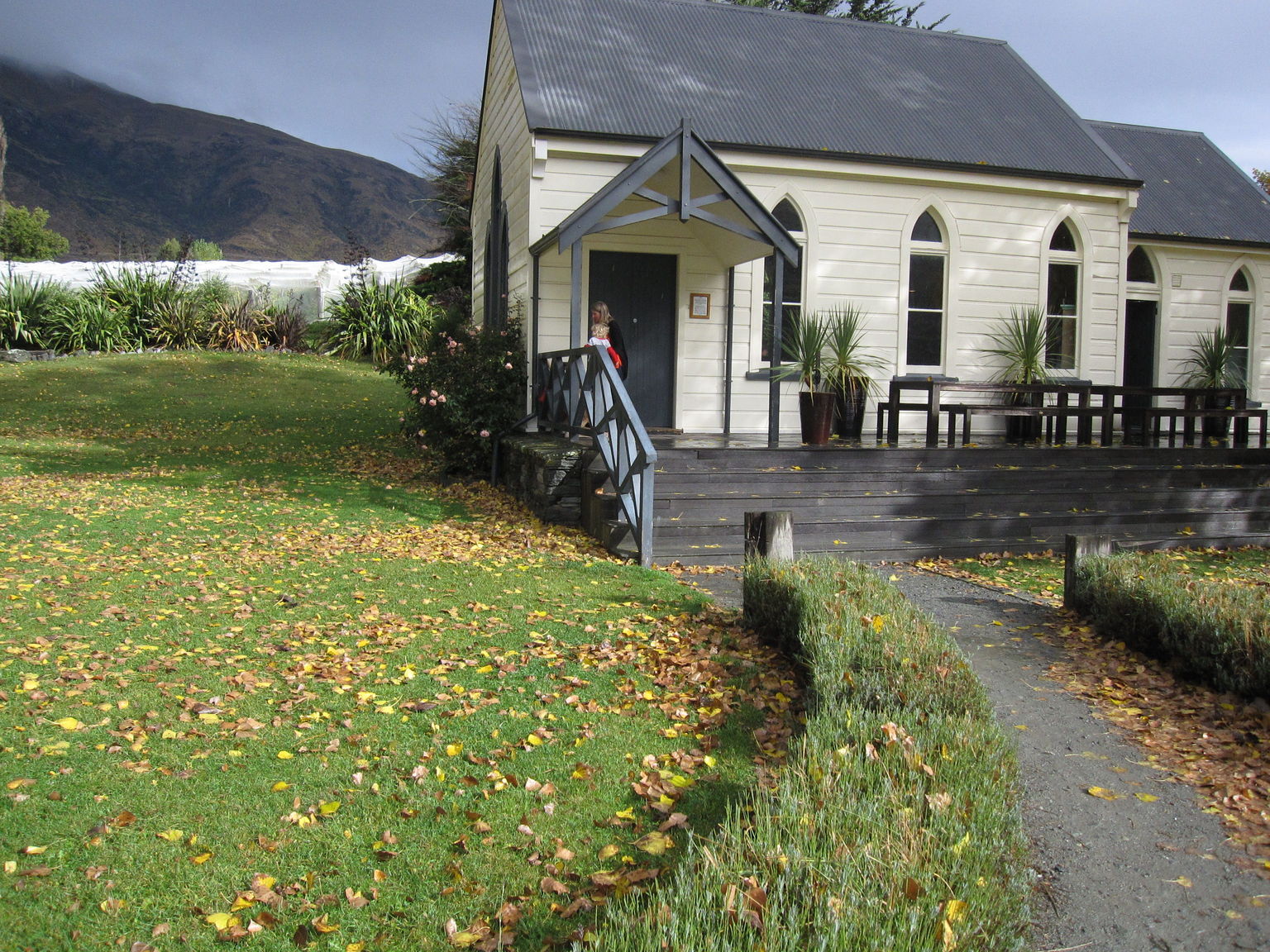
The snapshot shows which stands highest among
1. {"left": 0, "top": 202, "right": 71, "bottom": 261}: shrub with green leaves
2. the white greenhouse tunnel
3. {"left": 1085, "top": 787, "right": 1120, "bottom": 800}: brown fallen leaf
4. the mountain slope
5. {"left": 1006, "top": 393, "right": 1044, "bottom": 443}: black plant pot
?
the mountain slope

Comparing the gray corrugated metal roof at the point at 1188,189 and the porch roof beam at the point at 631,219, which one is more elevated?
the gray corrugated metal roof at the point at 1188,189

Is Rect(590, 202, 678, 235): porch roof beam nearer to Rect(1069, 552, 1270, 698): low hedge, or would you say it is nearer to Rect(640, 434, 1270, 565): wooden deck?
Rect(640, 434, 1270, 565): wooden deck

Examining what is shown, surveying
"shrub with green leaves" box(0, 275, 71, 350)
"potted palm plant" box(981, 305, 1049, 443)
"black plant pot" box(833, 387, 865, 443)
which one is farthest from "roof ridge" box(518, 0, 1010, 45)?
"shrub with green leaves" box(0, 275, 71, 350)

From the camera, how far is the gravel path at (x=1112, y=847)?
3342mm

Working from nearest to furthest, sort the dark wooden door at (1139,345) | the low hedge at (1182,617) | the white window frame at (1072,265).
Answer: the low hedge at (1182,617)
the white window frame at (1072,265)
the dark wooden door at (1139,345)

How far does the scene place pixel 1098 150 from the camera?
48.7 ft

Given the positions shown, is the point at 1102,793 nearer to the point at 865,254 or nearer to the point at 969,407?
the point at 969,407

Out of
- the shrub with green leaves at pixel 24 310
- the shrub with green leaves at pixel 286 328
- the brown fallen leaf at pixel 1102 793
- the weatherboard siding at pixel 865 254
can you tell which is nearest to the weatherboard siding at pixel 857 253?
the weatherboard siding at pixel 865 254

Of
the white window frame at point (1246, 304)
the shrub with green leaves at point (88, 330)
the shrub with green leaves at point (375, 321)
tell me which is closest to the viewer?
the white window frame at point (1246, 304)

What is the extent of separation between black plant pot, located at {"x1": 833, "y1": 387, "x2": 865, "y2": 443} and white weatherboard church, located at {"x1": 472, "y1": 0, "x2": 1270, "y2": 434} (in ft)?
4.81

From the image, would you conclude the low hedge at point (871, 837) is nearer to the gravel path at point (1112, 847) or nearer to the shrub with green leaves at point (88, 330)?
the gravel path at point (1112, 847)

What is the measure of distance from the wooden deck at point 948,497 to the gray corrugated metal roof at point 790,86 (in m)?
4.58

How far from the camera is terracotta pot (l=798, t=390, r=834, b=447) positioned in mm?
11180

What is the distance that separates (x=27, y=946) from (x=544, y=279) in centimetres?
1034
